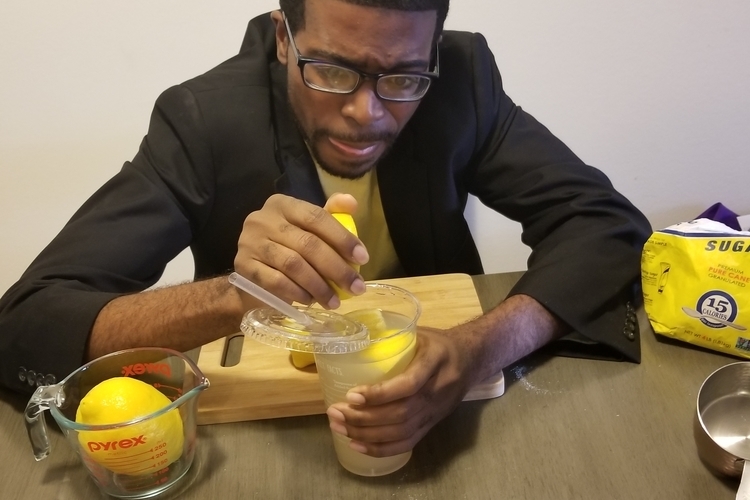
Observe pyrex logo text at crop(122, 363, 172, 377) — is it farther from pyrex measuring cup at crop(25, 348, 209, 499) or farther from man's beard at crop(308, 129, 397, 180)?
man's beard at crop(308, 129, 397, 180)

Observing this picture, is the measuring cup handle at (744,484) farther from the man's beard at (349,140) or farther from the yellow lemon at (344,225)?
the man's beard at (349,140)

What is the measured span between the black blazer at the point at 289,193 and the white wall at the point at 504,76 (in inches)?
20.5

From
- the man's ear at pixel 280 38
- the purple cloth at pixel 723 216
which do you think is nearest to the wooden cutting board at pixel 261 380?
the man's ear at pixel 280 38

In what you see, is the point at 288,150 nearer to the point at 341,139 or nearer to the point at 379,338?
the point at 341,139

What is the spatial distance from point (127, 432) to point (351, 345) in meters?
0.25

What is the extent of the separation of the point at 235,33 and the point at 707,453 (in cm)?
148

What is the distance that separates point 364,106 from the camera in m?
0.98

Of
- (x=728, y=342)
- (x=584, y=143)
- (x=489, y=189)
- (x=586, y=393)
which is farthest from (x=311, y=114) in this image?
(x=584, y=143)

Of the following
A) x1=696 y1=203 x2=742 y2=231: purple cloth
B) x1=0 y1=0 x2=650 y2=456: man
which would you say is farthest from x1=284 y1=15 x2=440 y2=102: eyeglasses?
x1=696 y1=203 x2=742 y2=231: purple cloth

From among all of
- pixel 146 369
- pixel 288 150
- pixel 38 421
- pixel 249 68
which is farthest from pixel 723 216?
pixel 38 421

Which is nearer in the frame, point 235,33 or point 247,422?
point 247,422

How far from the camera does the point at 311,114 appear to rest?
1059 mm

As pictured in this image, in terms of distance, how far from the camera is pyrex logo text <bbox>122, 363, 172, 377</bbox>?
0.76 metres

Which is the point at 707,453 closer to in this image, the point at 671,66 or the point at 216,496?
the point at 216,496
